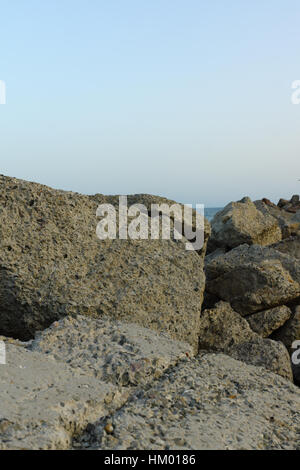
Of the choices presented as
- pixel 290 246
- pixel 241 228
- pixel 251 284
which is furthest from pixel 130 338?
pixel 241 228

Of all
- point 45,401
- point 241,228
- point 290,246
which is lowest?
point 45,401

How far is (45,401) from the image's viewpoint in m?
2.31

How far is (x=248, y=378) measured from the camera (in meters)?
3.04

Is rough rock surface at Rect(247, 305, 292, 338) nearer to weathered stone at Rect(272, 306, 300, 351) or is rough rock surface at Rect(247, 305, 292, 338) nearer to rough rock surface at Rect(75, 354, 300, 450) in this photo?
weathered stone at Rect(272, 306, 300, 351)

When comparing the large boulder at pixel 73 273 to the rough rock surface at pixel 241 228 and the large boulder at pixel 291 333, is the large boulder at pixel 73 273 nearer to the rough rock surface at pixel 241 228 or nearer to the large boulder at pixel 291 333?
the large boulder at pixel 291 333

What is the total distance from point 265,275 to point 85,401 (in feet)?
10.5

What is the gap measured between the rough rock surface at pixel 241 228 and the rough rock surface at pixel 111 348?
452 cm

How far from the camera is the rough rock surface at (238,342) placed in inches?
163

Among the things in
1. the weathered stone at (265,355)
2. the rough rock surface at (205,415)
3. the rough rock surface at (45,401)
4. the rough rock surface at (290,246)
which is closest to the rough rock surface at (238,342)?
the weathered stone at (265,355)

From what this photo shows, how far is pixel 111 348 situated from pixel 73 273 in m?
0.82

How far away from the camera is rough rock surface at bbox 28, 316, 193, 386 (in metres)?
2.77

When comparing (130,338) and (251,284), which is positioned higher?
(251,284)

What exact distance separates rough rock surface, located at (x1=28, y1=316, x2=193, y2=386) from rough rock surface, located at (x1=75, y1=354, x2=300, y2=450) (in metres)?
0.12

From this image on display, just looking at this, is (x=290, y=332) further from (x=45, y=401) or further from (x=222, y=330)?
(x=45, y=401)
